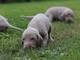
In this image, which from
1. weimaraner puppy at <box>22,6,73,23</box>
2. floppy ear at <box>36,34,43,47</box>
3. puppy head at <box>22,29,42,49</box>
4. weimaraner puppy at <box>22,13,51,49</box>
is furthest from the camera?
weimaraner puppy at <box>22,6,73,23</box>

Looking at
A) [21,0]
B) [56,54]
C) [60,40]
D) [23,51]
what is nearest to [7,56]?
[23,51]

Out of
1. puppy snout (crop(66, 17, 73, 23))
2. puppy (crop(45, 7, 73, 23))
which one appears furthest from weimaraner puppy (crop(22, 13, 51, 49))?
puppy (crop(45, 7, 73, 23))

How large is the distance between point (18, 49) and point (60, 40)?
1747 mm

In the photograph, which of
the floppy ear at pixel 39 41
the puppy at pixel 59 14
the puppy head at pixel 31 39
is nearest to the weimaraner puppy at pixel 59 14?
the puppy at pixel 59 14

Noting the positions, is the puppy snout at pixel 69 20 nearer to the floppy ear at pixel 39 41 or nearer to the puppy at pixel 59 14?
Answer: the puppy at pixel 59 14

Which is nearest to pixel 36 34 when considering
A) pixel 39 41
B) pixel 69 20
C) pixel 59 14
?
pixel 39 41

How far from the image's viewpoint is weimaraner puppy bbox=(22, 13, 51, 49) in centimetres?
749

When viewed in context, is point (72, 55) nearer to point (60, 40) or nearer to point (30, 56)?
point (30, 56)

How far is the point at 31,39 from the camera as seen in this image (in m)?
7.55

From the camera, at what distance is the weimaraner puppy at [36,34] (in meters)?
7.49

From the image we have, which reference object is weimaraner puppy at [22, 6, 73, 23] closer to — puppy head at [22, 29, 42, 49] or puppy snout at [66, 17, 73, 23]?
puppy snout at [66, 17, 73, 23]

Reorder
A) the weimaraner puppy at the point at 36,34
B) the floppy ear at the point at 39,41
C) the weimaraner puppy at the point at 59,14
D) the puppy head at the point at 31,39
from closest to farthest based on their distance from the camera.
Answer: the puppy head at the point at 31,39 < the weimaraner puppy at the point at 36,34 < the floppy ear at the point at 39,41 < the weimaraner puppy at the point at 59,14

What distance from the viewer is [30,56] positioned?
23.1 ft

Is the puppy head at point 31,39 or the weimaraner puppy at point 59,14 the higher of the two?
the puppy head at point 31,39
